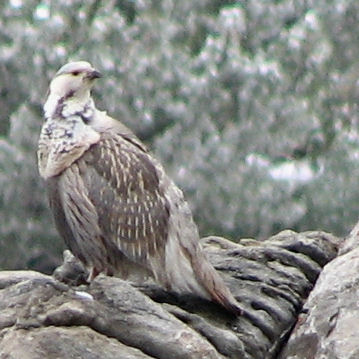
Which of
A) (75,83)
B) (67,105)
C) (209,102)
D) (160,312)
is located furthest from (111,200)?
(209,102)

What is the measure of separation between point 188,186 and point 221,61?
1.25m

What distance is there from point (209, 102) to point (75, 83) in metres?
6.05

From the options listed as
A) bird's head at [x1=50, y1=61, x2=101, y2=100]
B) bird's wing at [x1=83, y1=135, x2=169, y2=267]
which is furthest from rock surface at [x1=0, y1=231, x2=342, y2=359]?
bird's head at [x1=50, y1=61, x2=101, y2=100]

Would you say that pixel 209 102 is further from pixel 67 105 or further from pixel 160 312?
pixel 160 312

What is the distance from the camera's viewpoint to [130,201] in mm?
9672

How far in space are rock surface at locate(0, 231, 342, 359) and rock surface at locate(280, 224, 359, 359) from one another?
0.25 metres

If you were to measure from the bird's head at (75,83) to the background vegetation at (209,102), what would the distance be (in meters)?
5.27

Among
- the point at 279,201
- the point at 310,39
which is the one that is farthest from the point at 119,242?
the point at 310,39

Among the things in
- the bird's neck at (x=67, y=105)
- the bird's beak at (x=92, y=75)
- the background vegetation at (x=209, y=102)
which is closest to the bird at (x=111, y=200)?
the bird's neck at (x=67, y=105)

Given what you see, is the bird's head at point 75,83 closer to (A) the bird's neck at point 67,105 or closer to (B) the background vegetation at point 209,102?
(A) the bird's neck at point 67,105

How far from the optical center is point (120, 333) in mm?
7938

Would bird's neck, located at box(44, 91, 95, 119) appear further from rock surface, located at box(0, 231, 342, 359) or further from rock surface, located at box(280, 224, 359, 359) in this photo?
rock surface, located at box(280, 224, 359, 359)

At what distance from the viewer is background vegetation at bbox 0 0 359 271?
599 inches

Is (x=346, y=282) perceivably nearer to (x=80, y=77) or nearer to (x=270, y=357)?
(x=270, y=357)
